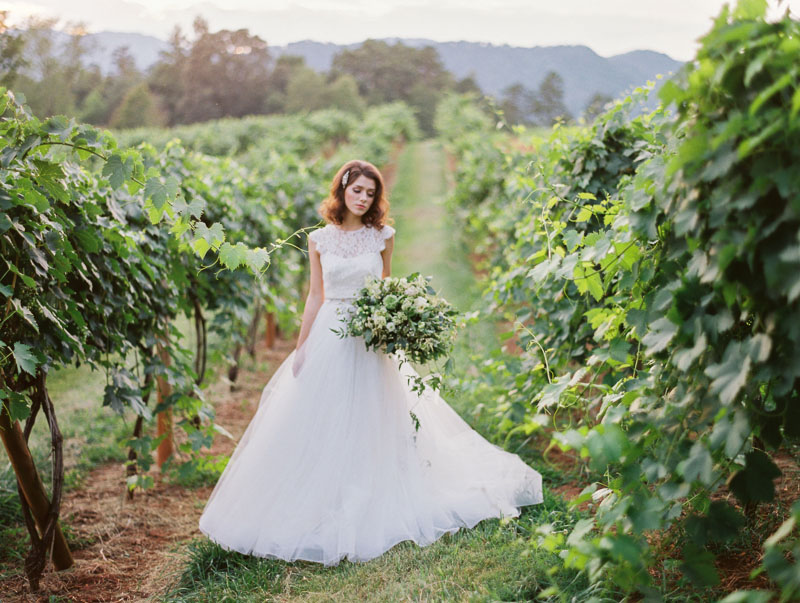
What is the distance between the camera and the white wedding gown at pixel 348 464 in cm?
305

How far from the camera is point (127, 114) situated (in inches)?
1444

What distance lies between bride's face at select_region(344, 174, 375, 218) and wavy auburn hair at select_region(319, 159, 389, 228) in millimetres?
46

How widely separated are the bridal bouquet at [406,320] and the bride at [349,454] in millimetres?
315

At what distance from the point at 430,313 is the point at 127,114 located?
39424mm

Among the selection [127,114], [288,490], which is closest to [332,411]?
[288,490]

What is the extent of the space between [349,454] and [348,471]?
0.09m

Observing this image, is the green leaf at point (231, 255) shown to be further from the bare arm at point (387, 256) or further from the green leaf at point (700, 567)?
the green leaf at point (700, 567)

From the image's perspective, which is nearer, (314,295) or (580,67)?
(314,295)

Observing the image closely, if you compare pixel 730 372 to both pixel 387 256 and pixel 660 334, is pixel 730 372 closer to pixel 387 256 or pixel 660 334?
pixel 660 334

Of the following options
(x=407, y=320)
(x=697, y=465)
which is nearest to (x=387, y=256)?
(x=407, y=320)

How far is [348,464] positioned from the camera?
326cm

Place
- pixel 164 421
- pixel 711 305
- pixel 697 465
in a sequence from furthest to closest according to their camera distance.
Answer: pixel 164 421 < pixel 711 305 < pixel 697 465

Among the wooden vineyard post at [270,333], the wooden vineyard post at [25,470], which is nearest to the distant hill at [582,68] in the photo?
the wooden vineyard post at [25,470]

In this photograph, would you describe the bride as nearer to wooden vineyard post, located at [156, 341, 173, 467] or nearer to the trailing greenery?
wooden vineyard post, located at [156, 341, 173, 467]
